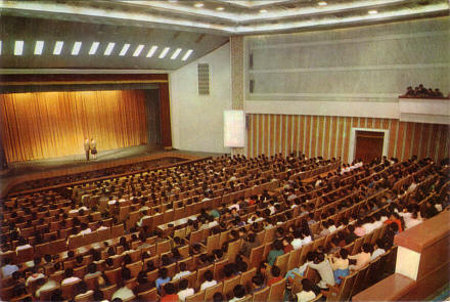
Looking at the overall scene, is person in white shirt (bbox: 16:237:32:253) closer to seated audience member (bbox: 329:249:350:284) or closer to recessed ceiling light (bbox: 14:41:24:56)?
seated audience member (bbox: 329:249:350:284)

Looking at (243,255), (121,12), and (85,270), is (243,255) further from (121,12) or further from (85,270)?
(121,12)

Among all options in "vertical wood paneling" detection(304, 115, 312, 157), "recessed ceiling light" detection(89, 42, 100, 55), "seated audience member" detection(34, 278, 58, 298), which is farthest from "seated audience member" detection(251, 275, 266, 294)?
"recessed ceiling light" detection(89, 42, 100, 55)

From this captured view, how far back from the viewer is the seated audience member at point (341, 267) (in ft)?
16.2

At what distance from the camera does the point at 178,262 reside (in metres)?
5.43

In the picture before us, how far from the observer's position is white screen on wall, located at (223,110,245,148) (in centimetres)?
1761

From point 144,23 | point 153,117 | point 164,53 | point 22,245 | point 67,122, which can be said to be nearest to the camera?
point 22,245

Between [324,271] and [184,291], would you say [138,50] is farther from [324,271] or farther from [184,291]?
[324,271]

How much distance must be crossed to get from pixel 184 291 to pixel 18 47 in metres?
12.2

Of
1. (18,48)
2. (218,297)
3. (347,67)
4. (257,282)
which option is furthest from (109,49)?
(218,297)

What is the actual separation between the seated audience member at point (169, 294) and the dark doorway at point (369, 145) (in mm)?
12354

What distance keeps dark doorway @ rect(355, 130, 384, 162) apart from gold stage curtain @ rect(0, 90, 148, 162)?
13512mm

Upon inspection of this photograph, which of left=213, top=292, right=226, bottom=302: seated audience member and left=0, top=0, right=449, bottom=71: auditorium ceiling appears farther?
left=0, top=0, right=449, bottom=71: auditorium ceiling

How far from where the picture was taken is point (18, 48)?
12.7 metres

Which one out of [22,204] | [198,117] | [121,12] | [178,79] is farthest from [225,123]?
[22,204]
